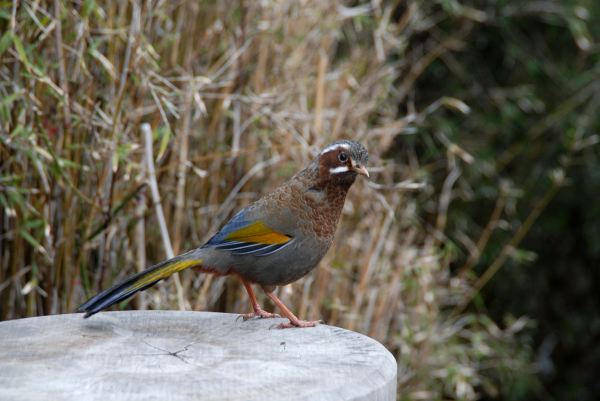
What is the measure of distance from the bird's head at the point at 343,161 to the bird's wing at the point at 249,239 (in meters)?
0.28

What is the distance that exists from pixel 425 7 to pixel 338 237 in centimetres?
300

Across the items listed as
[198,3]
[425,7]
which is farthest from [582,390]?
[198,3]

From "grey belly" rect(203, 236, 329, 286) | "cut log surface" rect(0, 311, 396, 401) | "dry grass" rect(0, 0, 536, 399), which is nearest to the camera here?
"cut log surface" rect(0, 311, 396, 401)

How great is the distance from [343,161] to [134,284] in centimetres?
86

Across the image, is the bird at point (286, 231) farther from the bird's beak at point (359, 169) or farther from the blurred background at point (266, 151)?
the blurred background at point (266, 151)

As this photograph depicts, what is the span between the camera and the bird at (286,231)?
3.50m

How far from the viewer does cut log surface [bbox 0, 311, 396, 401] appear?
244cm

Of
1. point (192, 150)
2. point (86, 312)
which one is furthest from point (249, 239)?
point (192, 150)

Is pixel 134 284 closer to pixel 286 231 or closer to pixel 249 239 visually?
pixel 249 239

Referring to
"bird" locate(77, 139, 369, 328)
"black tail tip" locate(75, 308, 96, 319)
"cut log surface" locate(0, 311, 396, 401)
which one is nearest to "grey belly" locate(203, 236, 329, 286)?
"bird" locate(77, 139, 369, 328)

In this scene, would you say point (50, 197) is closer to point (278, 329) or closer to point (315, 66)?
point (278, 329)

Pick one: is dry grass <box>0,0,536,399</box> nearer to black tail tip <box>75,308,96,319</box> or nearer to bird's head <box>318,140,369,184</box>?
bird's head <box>318,140,369,184</box>

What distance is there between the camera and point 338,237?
5117 mm

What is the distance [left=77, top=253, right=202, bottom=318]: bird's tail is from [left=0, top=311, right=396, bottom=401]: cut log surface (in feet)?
0.22
